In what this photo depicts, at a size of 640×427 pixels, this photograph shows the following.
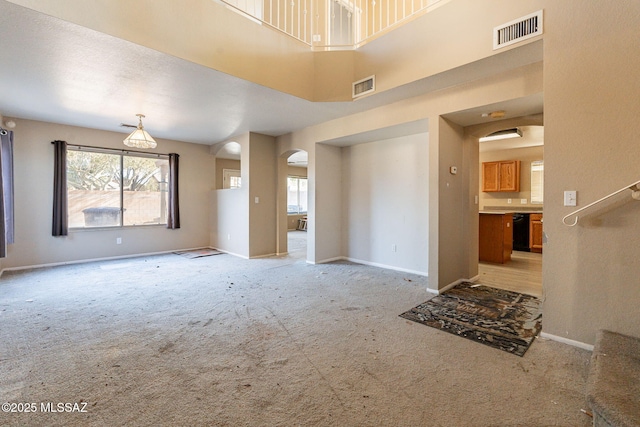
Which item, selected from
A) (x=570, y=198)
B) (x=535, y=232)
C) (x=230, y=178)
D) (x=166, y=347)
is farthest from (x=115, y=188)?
(x=535, y=232)

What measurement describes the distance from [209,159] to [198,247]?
213 cm

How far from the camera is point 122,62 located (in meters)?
2.84

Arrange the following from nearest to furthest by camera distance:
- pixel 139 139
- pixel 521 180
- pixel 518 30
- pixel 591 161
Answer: pixel 591 161, pixel 518 30, pixel 139 139, pixel 521 180

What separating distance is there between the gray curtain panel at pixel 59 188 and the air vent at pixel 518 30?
21.6ft

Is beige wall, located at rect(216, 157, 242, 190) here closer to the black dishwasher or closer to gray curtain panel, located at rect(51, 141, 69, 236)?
gray curtain panel, located at rect(51, 141, 69, 236)

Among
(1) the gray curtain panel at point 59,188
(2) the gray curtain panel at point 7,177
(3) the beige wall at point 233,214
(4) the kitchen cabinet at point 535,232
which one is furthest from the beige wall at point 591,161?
(1) the gray curtain panel at point 59,188

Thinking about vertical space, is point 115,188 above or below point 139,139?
below

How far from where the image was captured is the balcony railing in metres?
3.84

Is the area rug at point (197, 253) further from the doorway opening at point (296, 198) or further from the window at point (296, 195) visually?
the window at point (296, 195)

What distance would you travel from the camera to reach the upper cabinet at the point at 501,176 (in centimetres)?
700

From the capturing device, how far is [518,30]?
8.22ft

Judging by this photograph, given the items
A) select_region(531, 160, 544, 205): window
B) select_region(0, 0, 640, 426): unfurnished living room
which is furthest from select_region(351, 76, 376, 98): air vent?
select_region(531, 160, 544, 205): window

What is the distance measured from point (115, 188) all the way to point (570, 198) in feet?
23.0

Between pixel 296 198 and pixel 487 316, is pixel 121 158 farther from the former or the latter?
pixel 487 316
